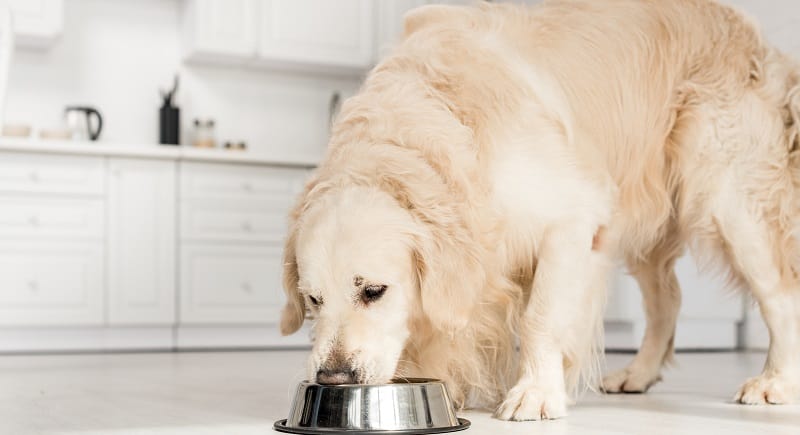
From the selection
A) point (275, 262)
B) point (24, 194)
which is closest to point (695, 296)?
point (275, 262)

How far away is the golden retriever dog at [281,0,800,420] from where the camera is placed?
1972 mm

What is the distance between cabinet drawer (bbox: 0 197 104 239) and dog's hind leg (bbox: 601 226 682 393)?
10.4ft

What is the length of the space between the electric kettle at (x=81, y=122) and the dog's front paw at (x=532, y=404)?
13.0 feet

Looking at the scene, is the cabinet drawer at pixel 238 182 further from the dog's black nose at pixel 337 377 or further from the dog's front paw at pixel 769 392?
the dog's black nose at pixel 337 377

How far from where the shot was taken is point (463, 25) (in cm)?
236

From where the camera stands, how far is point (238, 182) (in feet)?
17.8

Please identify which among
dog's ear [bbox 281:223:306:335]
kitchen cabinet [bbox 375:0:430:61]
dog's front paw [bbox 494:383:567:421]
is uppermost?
kitchen cabinet [bbox 375:0:430:61]

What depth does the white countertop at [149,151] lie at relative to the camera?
16.2 feet

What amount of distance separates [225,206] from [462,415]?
3.42 meters

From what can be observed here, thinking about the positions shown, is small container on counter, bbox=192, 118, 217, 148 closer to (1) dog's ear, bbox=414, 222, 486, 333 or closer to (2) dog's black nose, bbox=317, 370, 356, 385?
(1) dog's ear, bbox=414, 222, 486, 333

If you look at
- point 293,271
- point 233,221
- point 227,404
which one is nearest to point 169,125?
point 233,221

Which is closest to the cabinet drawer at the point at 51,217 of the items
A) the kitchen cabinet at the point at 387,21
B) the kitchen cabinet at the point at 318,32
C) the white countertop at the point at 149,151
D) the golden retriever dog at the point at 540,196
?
the white countertop at the point at 149,151

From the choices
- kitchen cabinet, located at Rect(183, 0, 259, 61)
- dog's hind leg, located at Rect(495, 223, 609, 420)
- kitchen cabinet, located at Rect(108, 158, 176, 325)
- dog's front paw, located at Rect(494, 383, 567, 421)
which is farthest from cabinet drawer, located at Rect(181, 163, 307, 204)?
dog's front paw, located at Rect(494, 383, 567, 421)

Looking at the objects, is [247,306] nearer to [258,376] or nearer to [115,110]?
[115,110]
